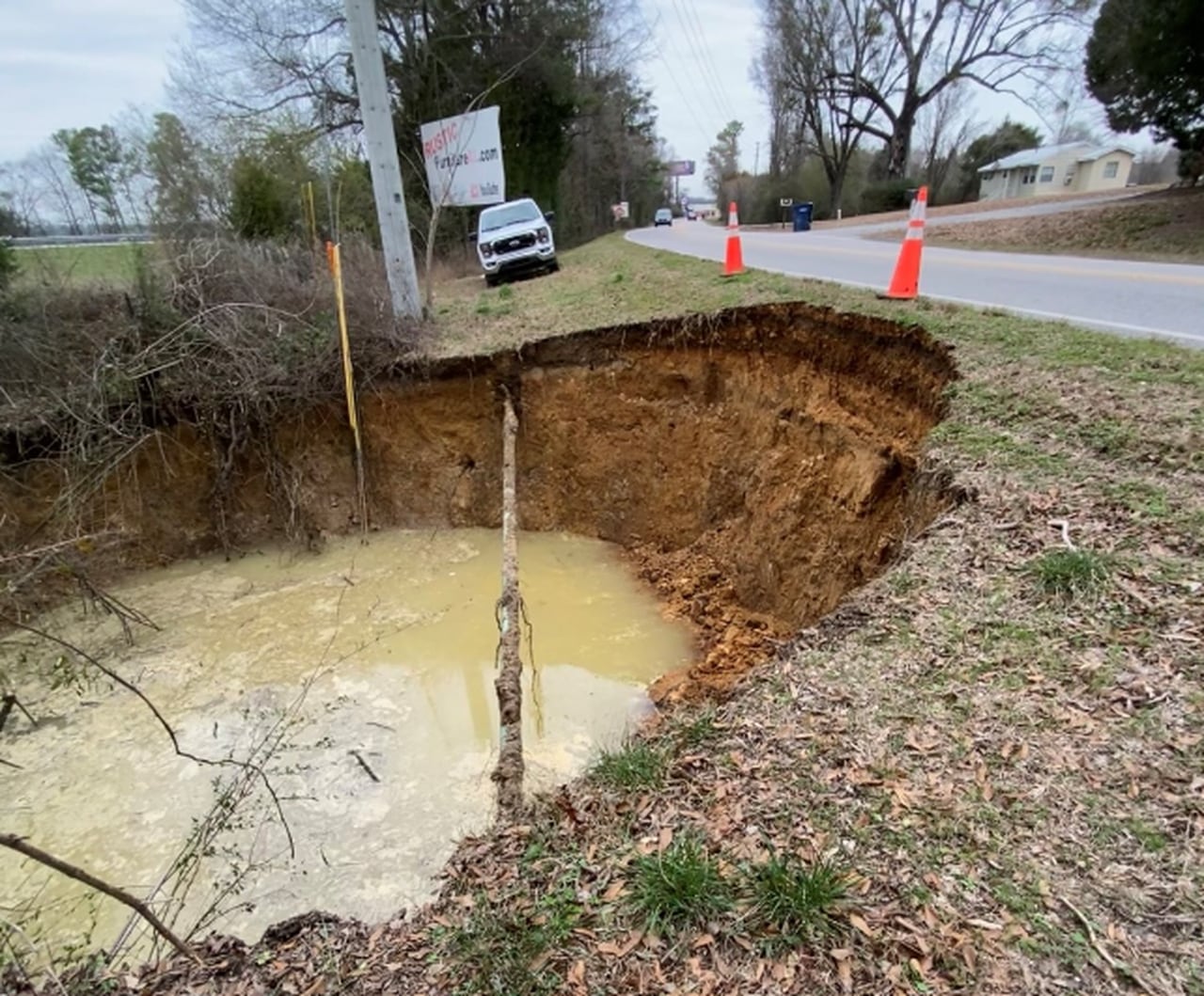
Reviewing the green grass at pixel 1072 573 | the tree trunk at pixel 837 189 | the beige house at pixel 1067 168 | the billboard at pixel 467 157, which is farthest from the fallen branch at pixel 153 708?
the beige house at pixel 1067 168

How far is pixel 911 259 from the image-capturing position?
660 centimetres

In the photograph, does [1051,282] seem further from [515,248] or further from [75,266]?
[75,266]

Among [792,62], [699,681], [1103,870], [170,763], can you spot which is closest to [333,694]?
[170,763]

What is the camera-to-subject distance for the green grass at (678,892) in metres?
1.69

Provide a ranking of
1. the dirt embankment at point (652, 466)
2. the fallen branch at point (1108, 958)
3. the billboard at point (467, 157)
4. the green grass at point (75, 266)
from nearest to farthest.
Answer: the fallen branch at point (1108, 958) < the dirt embankment at point (652, 466) < the green grass at point (75, 266) < the billboard at point (467, 157)

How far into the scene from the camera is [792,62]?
31688 mm

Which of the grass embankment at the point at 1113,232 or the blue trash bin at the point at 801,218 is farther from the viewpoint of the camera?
the blue trash bin at the point at 801,218

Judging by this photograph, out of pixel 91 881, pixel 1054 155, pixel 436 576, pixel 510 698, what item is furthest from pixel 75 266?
pixel 1054 155

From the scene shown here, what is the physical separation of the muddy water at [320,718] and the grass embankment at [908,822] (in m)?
1.41

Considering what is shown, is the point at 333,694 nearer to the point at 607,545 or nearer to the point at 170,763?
the point at 170,763

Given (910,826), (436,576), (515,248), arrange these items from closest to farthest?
(910,826) → (436,576) → (515,248)

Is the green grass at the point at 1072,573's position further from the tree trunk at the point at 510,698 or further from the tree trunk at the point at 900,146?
the tree trunk at the point at 900,146

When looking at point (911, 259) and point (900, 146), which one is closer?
point (911, 259)

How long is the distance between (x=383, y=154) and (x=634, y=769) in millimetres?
8231
